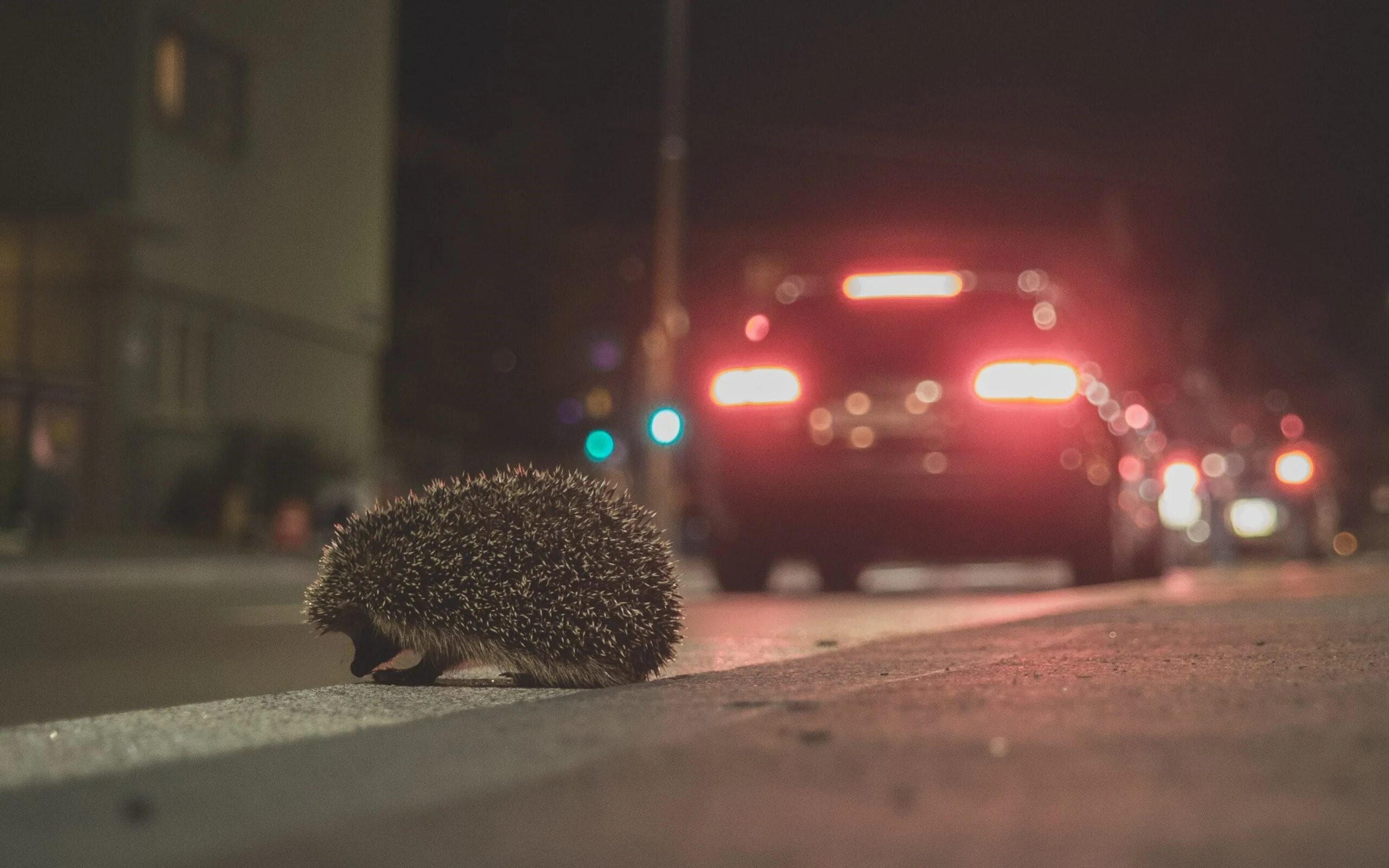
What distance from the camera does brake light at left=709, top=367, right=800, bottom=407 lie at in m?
14.0

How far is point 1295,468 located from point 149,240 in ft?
50.6

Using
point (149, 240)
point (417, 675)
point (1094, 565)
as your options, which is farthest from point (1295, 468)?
point (417, 675)

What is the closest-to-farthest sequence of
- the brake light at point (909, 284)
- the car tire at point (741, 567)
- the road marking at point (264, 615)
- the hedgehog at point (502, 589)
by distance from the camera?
the hedgehog at point (502, 589), the brake light at point (909, 284), the car tire at point (741, 567), the road marking at point (264, 615)

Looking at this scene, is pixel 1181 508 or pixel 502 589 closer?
pixel 502 589

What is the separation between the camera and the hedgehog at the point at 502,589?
7.34m

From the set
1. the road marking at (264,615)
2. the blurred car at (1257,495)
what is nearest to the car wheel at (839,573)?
the road marking at (264,615)

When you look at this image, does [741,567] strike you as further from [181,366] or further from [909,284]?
[181,366]

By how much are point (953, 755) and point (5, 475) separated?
2259 centimetres

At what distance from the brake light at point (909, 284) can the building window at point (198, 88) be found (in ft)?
57.9

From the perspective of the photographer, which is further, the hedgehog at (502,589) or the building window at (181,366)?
the building window at (181,366)

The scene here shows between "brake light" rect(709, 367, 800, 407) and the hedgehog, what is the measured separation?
6.29 m

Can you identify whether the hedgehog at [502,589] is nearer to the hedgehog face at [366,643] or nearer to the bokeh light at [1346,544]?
the hedgehog face at [366,643]

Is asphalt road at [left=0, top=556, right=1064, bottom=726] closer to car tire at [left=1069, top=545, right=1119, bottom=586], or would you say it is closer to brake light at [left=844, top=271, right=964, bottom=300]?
car tire at [left=1069, top=545, right=1119, bottom=586]

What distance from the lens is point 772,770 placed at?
15.7 feet
